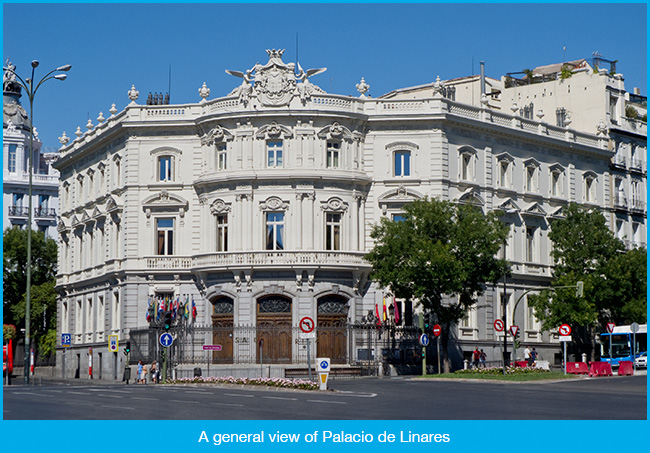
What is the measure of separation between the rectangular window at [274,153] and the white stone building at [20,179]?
42572 mm

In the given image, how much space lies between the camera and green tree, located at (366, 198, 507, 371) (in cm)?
6200

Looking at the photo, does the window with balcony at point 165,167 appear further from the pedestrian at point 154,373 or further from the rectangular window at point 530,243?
the rectangular window at point 530,243

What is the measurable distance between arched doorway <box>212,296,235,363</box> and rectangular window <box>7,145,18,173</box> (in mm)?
46791

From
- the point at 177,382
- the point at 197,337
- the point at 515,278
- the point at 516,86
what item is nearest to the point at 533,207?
the point at 515,278

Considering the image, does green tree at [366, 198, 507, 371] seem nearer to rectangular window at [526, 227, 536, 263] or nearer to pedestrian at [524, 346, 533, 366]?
pedestrian at [524, 346, 533, 366]

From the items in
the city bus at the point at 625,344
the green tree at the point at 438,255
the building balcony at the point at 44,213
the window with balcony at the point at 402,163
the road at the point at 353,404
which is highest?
the building balcony at the point at 44,213

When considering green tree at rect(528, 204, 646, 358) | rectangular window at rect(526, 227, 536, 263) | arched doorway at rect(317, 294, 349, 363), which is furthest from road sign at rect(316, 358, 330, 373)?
rectangular window at rect(526, 227, 536, 263)

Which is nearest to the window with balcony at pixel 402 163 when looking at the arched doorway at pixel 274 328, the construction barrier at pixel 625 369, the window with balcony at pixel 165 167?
the arched doorway at pixel 274 328

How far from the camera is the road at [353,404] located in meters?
29.5

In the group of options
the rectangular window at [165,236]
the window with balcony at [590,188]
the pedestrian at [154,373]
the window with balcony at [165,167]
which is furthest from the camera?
the window with balcony at [590,188]

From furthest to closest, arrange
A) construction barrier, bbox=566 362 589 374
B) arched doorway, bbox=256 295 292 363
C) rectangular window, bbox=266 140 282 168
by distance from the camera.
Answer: rectangular window, bbox=266 140 282 168, arched doorway, bbox=256 295 292 363, construction barrier, bbox=566 362 589 374

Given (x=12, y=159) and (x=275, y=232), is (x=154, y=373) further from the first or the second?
(x=12, y=159)

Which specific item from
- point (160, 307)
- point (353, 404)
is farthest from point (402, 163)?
point (353, 404)

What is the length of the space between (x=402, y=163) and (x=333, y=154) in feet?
14.2
